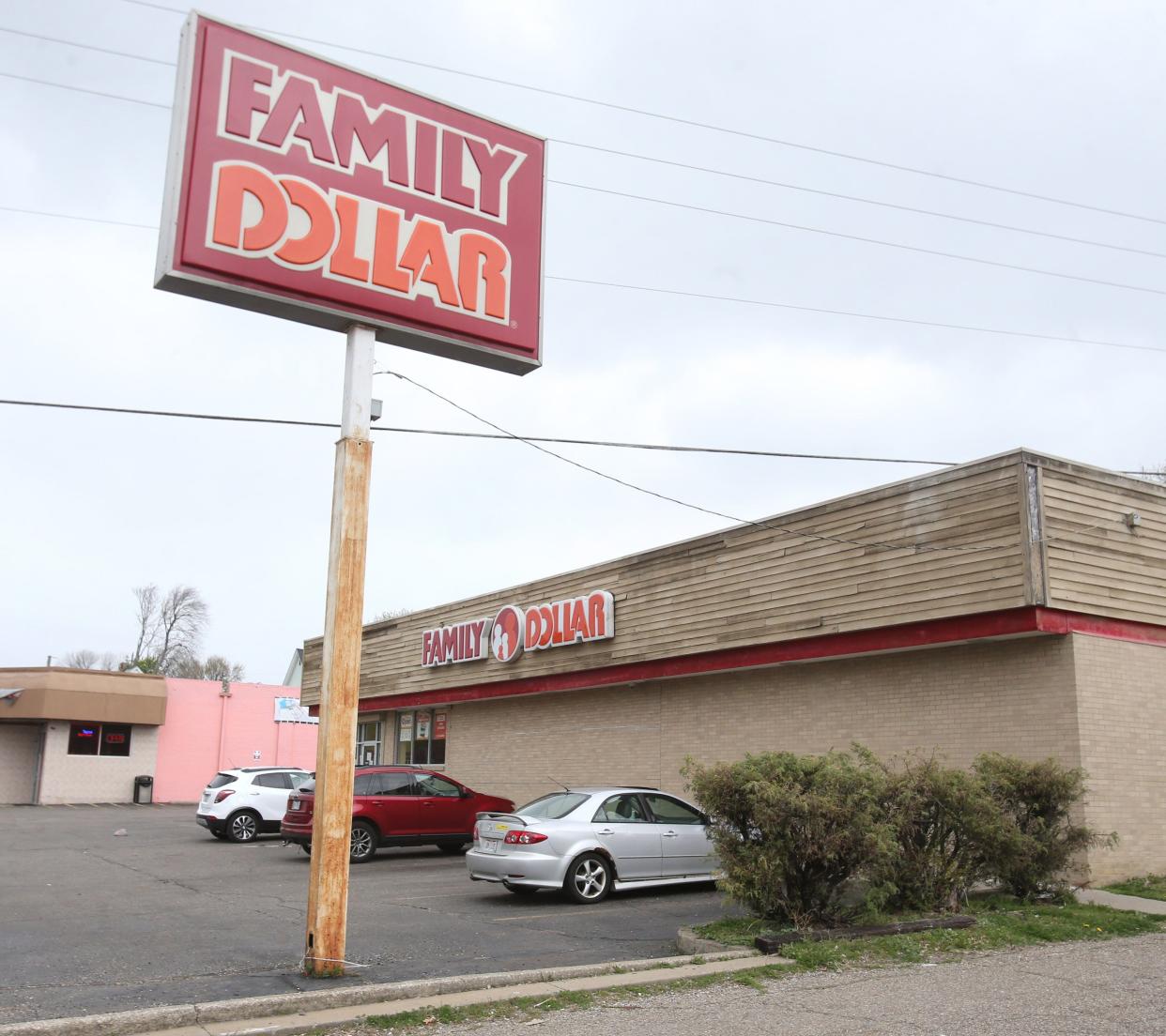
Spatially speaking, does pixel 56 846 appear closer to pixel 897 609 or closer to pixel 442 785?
pixel 442 785

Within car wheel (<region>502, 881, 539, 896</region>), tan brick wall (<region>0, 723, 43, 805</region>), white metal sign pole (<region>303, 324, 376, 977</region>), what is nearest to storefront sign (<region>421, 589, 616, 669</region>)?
car wheel (<region>502, 881, 539, 896</region>)

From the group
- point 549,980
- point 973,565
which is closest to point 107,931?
point 549,980

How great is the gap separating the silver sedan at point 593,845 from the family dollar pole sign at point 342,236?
4704 millimetres

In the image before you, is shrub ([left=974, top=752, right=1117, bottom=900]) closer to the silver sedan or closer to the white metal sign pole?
the silver sedan

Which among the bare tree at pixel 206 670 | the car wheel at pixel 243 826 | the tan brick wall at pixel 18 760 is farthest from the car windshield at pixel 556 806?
the bare tree at pixel 206 670

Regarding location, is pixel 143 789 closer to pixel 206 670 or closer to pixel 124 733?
pixel 124 733

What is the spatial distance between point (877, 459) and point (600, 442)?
438 cm

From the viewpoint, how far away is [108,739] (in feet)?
131

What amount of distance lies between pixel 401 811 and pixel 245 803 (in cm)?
575

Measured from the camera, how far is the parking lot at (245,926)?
8.52 m

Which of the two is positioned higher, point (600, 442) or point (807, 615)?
point (600, 442)

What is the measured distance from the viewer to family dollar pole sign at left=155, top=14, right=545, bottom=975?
30.0 ft

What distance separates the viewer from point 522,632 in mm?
23703

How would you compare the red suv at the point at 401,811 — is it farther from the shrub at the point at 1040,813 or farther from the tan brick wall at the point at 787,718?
the shrub at the point at 1040,813
